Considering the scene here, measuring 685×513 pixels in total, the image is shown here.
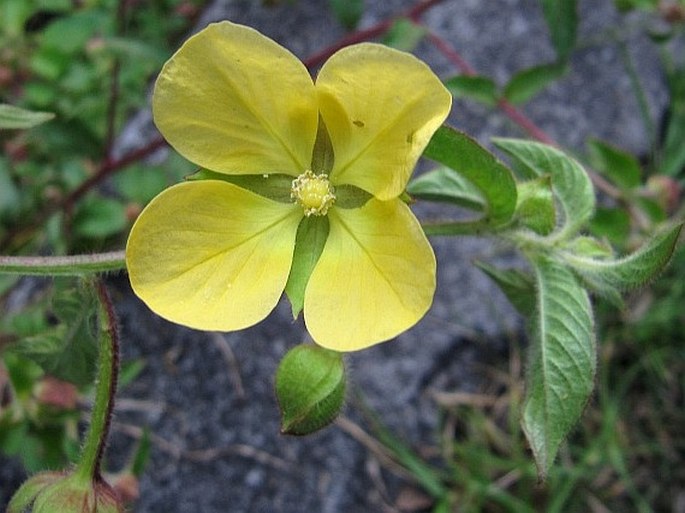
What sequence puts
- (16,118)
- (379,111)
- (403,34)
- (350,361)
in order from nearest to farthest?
(379,111), (16,118), (403,34), (350,361)

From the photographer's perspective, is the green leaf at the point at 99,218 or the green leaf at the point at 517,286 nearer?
the green leaf at the point at 517,286

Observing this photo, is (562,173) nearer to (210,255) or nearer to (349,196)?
(349,196)

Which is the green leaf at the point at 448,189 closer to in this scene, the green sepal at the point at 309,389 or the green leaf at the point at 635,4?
the green sepal at the point at 309,389

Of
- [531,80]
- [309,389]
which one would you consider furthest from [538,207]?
[531,80]

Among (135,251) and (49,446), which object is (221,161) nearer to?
(135,251)

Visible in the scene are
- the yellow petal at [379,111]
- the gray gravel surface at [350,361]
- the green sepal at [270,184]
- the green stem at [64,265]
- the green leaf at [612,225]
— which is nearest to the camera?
the yellow petal at [379,111]

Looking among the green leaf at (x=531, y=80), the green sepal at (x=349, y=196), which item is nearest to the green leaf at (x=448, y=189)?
the green sepal at (x=349, y=196)
